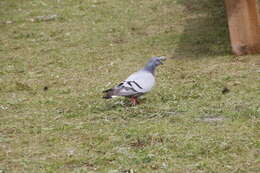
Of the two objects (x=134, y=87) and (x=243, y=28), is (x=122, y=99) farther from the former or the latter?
(x=243, y=28)

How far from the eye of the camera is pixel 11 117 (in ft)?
26.0

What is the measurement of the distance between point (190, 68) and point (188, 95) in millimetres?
1906

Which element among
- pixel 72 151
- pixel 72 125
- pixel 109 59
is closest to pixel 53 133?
pixel 72 125

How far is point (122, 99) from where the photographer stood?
8.42 meters

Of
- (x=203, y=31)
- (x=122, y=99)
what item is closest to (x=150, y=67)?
(x=122, y=99)

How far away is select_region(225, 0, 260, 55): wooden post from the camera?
1050 centimetres

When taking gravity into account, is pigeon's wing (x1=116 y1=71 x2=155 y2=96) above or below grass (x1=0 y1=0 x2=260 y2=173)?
above

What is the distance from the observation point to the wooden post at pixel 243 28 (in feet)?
34.4

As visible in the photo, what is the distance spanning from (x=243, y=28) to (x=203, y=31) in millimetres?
2393

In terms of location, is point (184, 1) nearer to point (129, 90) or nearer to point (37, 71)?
point (37, 71)

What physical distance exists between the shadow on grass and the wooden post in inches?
17.9

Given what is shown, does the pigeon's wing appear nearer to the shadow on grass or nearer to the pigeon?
the pigeon

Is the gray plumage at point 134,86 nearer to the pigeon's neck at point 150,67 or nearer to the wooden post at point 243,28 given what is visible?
the pigeon's neck at point 150,67

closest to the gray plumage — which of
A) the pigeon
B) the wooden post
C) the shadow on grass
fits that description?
the pigeon
